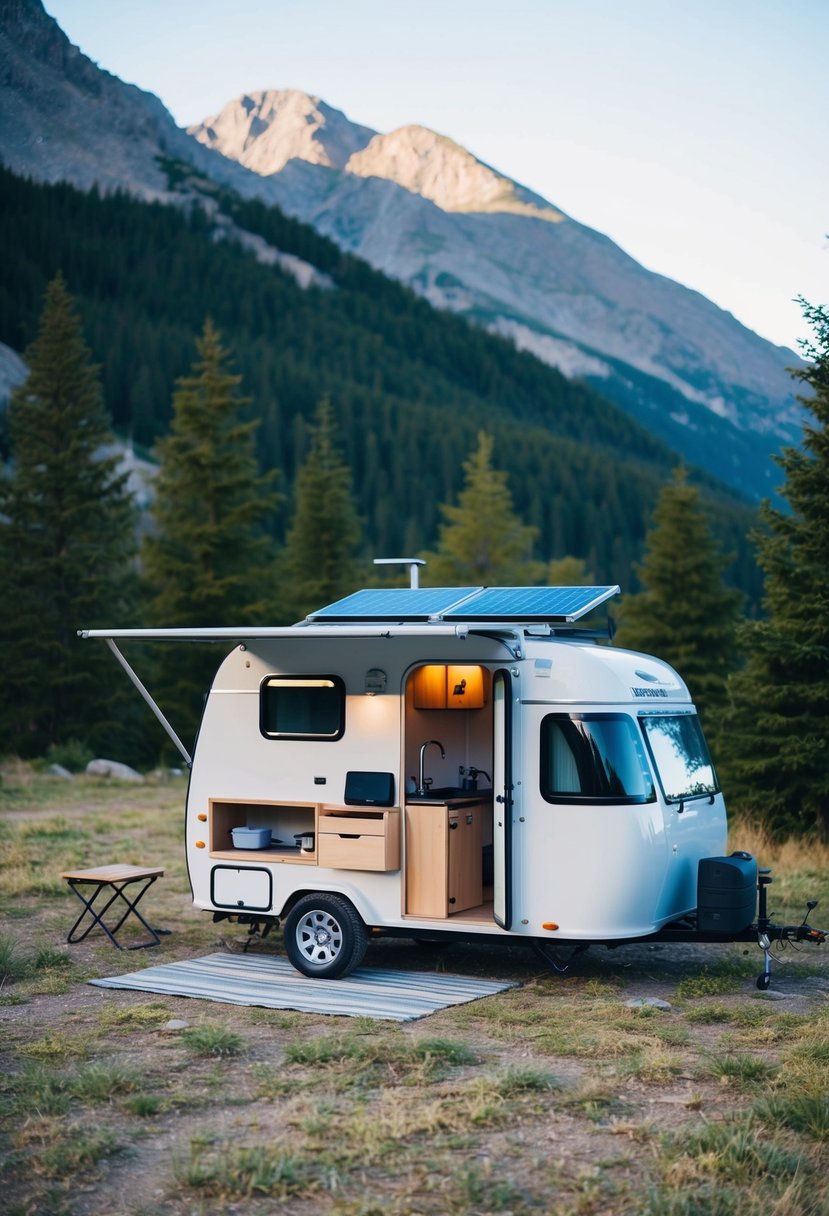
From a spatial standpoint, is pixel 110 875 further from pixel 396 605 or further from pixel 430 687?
pixel 396 605

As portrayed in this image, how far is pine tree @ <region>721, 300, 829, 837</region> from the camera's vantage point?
16.7 meters

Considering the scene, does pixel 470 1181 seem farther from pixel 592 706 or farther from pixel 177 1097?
pixel 592 706

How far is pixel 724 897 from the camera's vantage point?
31.0 ft

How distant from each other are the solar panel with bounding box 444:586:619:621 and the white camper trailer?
0.09 ft

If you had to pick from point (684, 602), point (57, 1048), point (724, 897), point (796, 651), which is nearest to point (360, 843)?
point (724, 897)

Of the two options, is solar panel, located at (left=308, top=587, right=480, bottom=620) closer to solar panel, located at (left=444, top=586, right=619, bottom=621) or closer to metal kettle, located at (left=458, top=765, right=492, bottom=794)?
solar panel, located at (left=444, top=586, right=619, bottom=621)

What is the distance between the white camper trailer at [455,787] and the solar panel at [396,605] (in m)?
0.03

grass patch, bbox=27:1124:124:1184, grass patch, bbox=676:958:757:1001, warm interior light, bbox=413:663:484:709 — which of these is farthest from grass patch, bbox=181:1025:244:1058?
warm interior light, bbox=413:663:484:709

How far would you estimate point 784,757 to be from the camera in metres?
16.8

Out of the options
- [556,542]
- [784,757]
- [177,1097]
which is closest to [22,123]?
[556,542]

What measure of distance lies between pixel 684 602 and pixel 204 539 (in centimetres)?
1363

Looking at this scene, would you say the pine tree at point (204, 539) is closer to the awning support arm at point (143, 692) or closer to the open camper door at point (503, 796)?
the awning support arm at point (143, 692)

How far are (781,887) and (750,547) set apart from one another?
269 feet

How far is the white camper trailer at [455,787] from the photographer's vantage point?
9.47 m
